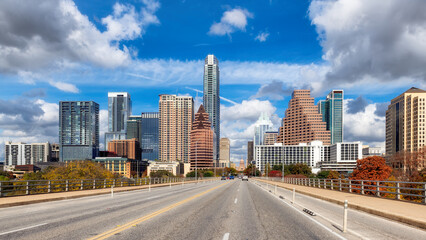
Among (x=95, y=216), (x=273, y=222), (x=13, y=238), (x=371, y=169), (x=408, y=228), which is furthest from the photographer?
(x=371, y=169)

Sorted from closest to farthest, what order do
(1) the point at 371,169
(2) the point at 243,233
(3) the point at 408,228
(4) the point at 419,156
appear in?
(2) the point at 243,233
(3) the point at 408,228
(1) the point at 371,169
(4) the point at 419,156

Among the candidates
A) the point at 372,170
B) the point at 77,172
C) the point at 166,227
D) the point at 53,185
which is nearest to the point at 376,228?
the point at 166,227

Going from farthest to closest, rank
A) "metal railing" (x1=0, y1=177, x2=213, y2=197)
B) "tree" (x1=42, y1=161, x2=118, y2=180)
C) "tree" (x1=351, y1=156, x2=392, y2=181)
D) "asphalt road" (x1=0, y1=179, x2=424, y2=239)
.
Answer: "tree" (x1=351, y1=156, x2=392, y2=181)
"tree" (x1=42, y1=161, x2=118, y2=180)
"metal railing" (x1=0, y1=177, x2=213, y2=197)
"asphalt road" (x1=0, y1=179, x2=424, y2=239)

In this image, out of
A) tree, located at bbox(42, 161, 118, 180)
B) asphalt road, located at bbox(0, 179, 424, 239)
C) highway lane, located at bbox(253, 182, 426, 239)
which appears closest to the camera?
asphalt road, located at bbox(0, 179, 424, 239)

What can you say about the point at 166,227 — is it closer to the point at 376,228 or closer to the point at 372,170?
the point at 376,228

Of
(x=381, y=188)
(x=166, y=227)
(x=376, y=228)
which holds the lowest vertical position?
(x=381, y=188)

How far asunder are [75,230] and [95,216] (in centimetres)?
336

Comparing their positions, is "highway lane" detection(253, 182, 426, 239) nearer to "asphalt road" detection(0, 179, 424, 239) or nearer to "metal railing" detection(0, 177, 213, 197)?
"asphalt road" detection(0, 179, 424, 239)

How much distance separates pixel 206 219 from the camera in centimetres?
1248

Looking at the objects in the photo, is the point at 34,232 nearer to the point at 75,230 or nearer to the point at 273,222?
the point at 75,230

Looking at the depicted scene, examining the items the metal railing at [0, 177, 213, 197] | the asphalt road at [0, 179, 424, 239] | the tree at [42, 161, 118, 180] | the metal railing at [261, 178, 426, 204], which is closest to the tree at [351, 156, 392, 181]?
the metal railing at [261, 178, 426, 204]

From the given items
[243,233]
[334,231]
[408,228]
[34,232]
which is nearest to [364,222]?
[408,228]

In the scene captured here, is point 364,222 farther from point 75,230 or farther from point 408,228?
point 75,230

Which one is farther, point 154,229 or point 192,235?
point 154,229
